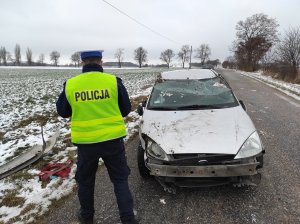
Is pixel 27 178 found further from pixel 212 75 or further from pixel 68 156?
pixel 212 75

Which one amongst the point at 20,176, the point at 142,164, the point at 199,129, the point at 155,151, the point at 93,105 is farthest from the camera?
the point at 20,176

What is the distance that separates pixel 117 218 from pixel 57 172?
171 centimetres

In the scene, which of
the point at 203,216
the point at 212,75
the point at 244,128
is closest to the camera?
the point at 203,216

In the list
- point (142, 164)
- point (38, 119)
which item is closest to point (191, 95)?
point (142, 164)

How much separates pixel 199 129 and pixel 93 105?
161 cm

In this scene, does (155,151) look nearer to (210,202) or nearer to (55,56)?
(210,202)

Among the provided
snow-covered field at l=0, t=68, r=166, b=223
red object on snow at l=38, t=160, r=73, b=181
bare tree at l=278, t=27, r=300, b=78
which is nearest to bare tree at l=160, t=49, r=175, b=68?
bare tree at l=278, t=27, r=300, b=78

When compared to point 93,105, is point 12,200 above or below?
below

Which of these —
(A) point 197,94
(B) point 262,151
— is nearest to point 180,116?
(A) point 197,94

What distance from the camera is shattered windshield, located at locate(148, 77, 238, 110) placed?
462 cm

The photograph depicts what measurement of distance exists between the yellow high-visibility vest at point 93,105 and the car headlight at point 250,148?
154 centimetres

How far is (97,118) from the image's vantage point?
2.86 meters

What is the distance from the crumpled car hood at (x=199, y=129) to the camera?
3.47 metres

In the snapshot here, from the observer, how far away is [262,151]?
3562 mm
